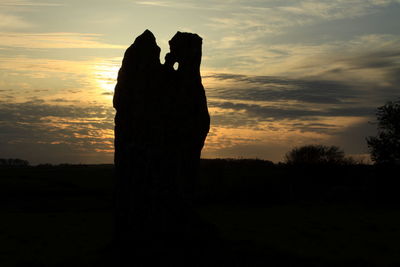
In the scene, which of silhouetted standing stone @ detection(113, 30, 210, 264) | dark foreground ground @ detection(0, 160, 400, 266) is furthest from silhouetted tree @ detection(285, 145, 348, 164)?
silhouetted standing stone @ detection(113, 30, 210, 264)

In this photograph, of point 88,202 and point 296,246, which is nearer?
point 296,246

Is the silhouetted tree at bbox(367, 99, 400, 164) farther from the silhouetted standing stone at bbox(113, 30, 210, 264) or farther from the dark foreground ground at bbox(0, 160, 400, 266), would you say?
the silhouetted standing stone at bbox(113, 30, 210, 264)

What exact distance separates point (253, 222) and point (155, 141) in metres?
16.5

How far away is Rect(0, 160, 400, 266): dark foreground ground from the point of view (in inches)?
679

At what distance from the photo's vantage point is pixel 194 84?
1823 centimetres

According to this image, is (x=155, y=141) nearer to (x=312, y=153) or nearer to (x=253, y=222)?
(x=253, y=222)

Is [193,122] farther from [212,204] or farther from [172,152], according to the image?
[212,204]

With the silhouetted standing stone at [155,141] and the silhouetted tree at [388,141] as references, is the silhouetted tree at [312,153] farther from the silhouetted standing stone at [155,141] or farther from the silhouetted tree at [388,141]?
the silhouetted standing stone at [155,141]

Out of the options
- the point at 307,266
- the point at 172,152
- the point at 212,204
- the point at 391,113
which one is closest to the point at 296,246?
the point at 307,266

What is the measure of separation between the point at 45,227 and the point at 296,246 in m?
16.5

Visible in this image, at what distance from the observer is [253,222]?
31438mm

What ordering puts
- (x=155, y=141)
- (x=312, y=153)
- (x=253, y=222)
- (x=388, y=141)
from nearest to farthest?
(x=155, y=141) → (x=253, y=222) → (x=388, y=141) → (x=312, y=153)

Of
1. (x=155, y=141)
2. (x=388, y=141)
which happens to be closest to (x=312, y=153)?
(x=388, y=141)

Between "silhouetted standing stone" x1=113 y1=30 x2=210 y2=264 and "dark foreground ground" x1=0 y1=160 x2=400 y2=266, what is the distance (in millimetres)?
1240
